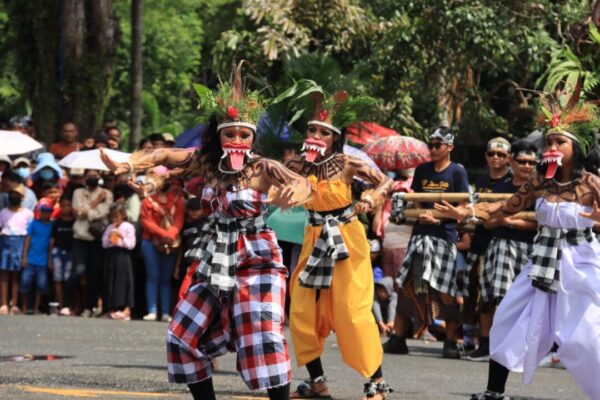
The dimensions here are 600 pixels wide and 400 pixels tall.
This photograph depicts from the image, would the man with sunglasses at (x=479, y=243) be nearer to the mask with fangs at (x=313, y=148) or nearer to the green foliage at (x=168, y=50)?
the mask with fangs at (x=313, y=148)

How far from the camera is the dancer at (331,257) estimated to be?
32.0 feet

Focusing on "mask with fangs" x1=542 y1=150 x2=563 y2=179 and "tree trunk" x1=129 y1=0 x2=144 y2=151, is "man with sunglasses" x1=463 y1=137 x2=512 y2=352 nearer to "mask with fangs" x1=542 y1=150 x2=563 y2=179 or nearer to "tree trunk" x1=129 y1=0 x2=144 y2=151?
"mask with fangs" x1=542 y1=150 x2=563 y2=179

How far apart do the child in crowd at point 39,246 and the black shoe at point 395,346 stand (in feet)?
18.0

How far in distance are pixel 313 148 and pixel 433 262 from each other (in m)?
3.61

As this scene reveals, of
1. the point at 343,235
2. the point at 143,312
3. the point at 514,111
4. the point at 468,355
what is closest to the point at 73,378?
the point at 343,235

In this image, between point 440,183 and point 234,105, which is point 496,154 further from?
point 234,105

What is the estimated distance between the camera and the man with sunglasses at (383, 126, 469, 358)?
1281 cm

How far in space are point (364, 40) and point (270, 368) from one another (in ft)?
46.6

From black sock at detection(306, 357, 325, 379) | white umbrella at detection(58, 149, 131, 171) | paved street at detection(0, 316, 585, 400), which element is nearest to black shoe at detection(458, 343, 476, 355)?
paved street at detection(0, 316, 585, 400)

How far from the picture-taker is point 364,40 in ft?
70.2

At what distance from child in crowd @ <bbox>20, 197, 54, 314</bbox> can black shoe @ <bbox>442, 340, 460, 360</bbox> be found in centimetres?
590

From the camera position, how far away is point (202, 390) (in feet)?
25.2

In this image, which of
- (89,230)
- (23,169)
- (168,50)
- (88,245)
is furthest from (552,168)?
(168,50)

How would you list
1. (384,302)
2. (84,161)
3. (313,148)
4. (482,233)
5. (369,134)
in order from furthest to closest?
1. (84,161)
2. (384,302)
3. (482,233)
4. (369,134)
5. (313,148)
